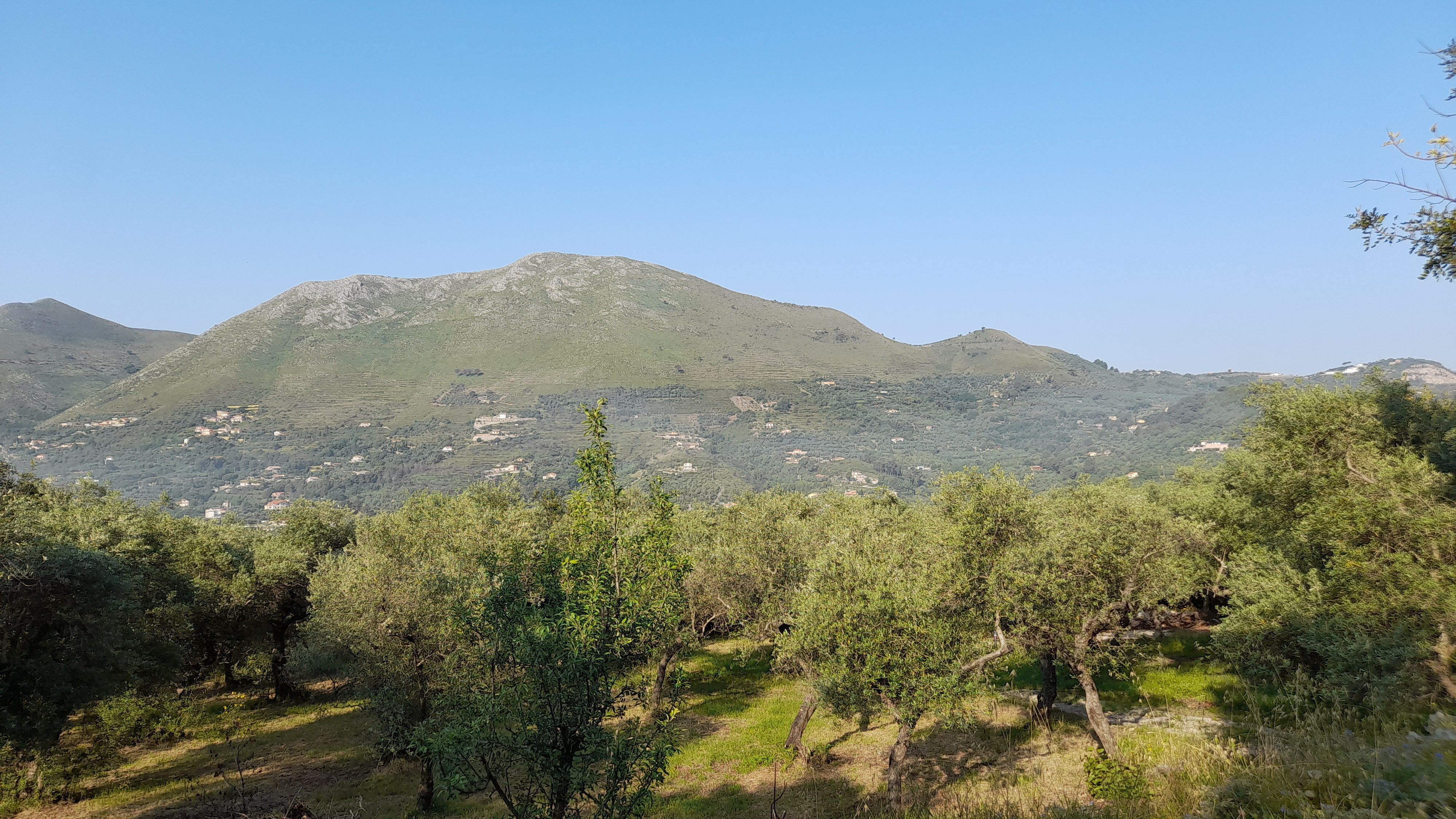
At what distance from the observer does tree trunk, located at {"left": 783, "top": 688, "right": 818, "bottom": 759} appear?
28734 mm

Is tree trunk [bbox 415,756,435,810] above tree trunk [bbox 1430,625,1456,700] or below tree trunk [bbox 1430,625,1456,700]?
below

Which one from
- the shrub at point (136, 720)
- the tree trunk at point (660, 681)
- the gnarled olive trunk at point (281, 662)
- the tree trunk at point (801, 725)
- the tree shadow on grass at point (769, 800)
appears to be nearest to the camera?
the tree shadow on grass at point (769, 800)

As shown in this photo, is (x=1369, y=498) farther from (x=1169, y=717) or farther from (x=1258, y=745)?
(x=1258, y=745)

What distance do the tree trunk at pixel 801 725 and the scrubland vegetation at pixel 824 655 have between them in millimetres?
180

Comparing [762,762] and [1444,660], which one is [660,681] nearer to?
[762,762]

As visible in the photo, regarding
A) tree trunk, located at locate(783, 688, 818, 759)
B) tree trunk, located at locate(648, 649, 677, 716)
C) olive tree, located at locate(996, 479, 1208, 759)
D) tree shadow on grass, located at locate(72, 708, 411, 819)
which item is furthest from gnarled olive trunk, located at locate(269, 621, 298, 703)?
olive tree, located at locate(996, 479, 1208, 759)

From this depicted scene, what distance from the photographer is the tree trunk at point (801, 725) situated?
94.3ft

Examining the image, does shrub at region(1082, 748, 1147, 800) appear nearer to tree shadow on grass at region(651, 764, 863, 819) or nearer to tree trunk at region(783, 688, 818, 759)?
tree shadow on grass at region(651, 764, 863, 819)

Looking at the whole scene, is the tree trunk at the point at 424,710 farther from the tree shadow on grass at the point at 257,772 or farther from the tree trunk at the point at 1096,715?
the tree trunk at the point at 1096,715

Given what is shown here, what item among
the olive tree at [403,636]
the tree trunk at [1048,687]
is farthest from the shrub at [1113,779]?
the olive tree at [403,636]

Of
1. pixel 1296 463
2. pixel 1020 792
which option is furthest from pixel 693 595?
pixel 1296 463

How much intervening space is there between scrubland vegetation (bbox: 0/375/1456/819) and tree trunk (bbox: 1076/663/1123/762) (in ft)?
0.44

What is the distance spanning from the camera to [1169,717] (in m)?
24.8

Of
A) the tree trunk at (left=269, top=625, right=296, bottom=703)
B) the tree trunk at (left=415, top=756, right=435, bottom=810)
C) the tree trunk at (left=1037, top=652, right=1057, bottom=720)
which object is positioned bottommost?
the tree trunk at (left=269, top=625, right=296, bottom=703)
